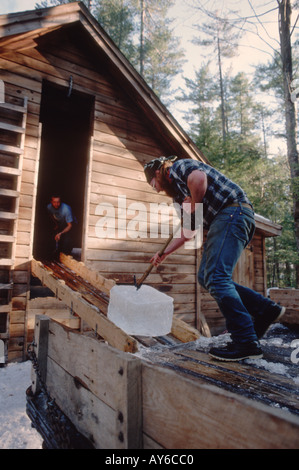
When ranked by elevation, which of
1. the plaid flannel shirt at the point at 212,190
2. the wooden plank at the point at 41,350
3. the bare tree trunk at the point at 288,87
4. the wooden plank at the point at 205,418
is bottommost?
the wooden plank at the point at 41,350

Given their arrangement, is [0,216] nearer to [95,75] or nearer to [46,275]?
[46,275]

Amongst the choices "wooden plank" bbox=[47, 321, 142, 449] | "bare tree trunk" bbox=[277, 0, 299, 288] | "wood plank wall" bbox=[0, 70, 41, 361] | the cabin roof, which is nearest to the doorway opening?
the cabin roof

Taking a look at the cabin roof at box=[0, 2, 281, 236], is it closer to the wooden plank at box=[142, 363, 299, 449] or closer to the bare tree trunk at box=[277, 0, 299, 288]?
the wooden plank at box=[142, 363, 299, 449]

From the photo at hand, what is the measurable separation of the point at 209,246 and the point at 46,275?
9.08 feet

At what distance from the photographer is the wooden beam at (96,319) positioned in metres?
2.21

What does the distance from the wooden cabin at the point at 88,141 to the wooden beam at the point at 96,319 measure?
131 centimetres

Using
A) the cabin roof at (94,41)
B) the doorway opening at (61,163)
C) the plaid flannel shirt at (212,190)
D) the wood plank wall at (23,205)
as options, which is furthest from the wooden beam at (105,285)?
the cabin roof at (94,41)

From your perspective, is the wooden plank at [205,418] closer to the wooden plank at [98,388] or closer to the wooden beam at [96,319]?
the wooden plank at [98,388]

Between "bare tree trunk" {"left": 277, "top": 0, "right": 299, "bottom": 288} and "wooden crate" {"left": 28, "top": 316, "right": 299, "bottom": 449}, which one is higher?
"bare tree trunk" {"left": 277, "top": 0, "right": 299, "bottom": 288}

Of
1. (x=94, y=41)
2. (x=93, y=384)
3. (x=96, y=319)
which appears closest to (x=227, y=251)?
(x=96, y=319)

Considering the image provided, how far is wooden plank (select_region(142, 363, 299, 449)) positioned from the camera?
0.75 m

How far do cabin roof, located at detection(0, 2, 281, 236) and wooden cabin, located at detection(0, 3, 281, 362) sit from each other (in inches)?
0.7

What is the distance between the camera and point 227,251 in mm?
2494

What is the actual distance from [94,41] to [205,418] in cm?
684
